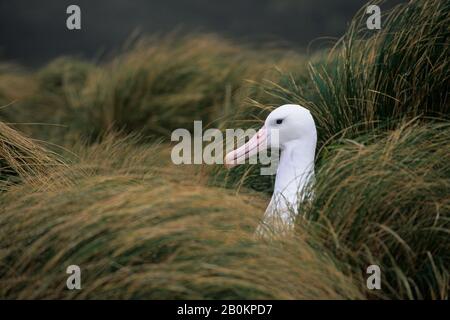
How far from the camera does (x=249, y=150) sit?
494 cm

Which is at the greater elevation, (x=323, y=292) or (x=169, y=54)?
(x=169, y=54)

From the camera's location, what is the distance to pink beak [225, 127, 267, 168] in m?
4.92

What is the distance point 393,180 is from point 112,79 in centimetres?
551

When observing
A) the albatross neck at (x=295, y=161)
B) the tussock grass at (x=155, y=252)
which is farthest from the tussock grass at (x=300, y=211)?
the albatross neck at (x=295, y=161)

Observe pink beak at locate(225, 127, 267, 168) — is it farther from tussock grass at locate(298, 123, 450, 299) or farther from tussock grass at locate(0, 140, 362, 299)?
tussock grass at locate(0, 140, 362, 299)

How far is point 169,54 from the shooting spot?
347 inches

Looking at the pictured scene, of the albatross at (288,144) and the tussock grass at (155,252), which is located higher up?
the albatross at (288,144)

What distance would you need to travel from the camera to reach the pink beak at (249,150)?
4.92 m

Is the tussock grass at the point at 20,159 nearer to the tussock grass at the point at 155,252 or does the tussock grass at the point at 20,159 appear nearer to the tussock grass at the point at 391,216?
the tussock grass at the point at 155,252

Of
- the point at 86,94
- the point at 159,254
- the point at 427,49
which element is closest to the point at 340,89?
the point at 427,49

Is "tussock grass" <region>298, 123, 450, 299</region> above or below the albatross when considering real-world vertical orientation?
below

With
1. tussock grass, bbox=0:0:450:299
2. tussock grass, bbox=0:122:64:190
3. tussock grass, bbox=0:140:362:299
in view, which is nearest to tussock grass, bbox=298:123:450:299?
tussock grass, bbox=0:0:450:299

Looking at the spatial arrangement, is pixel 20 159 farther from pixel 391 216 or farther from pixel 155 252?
pixel 391 216
